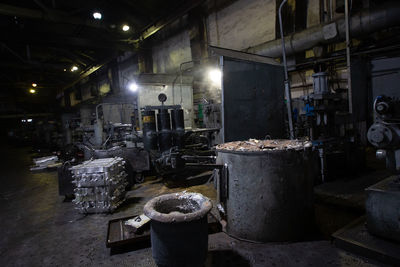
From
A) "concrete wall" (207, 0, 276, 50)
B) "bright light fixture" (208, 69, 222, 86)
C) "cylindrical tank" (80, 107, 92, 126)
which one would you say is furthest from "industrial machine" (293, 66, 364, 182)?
"cylindrical tank" (80, 107, 92, 126)

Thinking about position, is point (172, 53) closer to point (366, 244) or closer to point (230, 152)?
point (230, 152)

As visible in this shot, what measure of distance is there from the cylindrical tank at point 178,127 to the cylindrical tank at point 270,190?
2.98 m

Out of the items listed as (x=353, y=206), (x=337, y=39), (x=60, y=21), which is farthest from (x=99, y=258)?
(x=60, y=21)

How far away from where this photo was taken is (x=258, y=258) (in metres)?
2.49

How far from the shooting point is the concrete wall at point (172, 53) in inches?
437

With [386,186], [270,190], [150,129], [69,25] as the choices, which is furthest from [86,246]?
[69,25]

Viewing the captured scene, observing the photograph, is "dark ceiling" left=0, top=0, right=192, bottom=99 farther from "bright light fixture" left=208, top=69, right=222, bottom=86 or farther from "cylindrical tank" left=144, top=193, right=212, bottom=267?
"cylindrical tank" left=144, top=193, right=212, bottom=267

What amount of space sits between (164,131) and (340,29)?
5.06 m

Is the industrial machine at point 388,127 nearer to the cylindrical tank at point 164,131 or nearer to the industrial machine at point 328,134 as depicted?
the industrial machine at point 328,134

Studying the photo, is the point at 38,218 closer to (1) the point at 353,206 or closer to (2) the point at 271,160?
(2) the point at 271,160

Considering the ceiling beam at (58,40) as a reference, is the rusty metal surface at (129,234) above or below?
below

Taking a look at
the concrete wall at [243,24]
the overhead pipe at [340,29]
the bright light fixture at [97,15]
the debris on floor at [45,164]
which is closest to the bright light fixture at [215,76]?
the concrete wall at [243,24]

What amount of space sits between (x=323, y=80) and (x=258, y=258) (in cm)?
396

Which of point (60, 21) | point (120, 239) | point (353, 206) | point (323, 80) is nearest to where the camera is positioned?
point (120, 239)
